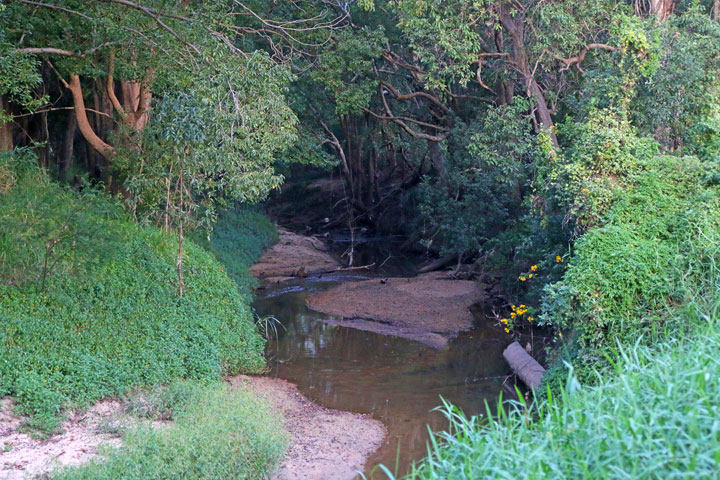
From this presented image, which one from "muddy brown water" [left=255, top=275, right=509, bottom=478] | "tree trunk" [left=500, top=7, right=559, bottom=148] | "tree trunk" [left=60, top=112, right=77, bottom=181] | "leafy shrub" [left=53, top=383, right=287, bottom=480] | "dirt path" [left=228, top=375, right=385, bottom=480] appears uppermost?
"tree trunk" [left=500, top=7, right=559, bottom=148]

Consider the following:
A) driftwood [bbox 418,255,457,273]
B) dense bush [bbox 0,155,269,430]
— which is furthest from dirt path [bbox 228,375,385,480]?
driftwood [bbox 418,255,457,273]

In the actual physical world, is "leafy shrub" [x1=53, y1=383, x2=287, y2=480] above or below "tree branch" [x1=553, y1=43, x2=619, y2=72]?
below

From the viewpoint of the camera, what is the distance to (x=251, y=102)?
390 inches

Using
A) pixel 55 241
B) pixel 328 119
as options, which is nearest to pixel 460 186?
pixel 328 119

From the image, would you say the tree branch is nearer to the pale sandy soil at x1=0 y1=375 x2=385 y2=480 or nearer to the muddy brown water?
the muddy brown water

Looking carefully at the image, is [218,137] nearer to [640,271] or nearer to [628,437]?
[640,271]

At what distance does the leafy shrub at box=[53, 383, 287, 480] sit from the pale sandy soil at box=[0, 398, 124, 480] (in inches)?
14.3

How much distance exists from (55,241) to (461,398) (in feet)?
21.5

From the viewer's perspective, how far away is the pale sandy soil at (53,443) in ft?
21.6

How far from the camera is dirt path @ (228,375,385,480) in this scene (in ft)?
25.5

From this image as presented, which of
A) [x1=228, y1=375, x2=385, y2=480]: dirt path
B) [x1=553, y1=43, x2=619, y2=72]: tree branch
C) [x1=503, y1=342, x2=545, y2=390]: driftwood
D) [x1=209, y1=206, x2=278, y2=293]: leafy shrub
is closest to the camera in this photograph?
[x1=228, y1=375, x2=385, y2=480]: dirt path

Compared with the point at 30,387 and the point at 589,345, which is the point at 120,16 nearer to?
the point at 30,387

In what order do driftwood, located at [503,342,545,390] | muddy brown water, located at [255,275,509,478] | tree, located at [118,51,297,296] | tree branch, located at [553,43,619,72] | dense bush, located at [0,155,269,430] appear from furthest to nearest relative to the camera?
tree branch, located at [553,43,619,72], driftwood, located at [503,342,545,390], tree, located at [118,51,297,296], muddy brown water, located at [255,275,509,478], dense bush, located at [0,155,269,430]

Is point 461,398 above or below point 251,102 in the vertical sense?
below
